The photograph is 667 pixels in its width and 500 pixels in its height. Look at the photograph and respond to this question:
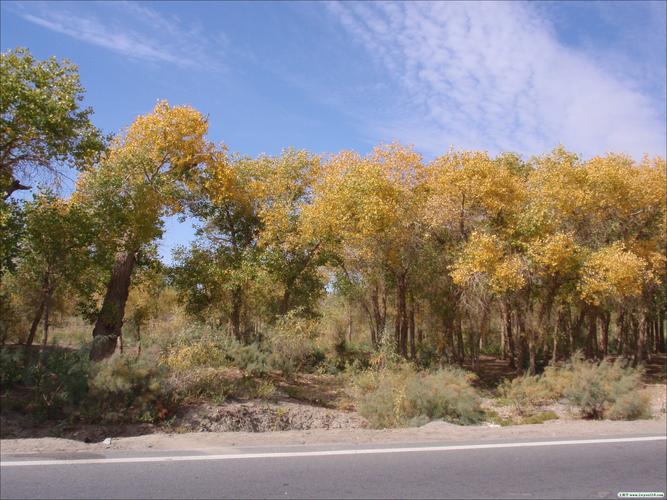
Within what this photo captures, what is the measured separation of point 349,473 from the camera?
6328mm

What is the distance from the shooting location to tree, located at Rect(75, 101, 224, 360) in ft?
45.0

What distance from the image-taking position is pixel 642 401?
11.7 m

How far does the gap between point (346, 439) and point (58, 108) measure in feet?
30.3

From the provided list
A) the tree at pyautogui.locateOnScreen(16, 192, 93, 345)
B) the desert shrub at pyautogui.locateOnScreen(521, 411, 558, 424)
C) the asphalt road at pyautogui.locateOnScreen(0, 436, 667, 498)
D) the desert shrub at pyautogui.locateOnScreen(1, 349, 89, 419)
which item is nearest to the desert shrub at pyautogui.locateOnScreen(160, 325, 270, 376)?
the desert shrub at pyautogui.locateOnScreen(1, 349, 89, 419)

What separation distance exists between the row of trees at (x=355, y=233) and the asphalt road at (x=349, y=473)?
7.67m

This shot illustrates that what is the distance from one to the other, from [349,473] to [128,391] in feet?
21.1

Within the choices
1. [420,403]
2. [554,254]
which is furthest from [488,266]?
[420,403]

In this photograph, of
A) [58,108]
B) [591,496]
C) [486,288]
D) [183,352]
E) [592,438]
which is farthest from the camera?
[486,288]

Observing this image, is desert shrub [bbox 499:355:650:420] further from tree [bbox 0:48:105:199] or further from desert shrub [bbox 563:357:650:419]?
tree [bbox 0:48:105:199]

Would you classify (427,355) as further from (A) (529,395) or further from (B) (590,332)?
(B) (590,332)

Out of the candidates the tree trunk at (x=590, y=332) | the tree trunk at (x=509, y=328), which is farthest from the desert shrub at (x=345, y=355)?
the tree trunk at (x=590, y=332)

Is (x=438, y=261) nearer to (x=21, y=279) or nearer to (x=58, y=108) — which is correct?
(x=58, y=108)

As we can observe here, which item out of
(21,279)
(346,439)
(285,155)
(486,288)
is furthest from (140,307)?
(346,439)

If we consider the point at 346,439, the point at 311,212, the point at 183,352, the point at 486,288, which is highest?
the point at 311,212
